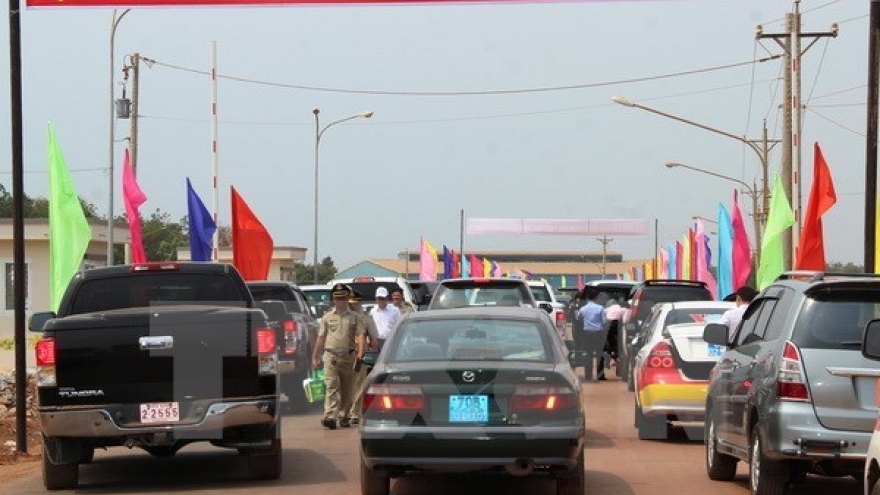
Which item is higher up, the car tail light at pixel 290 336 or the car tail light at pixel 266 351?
the car tail light at pixel 266 351

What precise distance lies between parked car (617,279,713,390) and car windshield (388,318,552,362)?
47.1 feet

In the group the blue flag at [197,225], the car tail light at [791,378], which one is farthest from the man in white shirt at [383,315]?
the blue flag at [197,225]

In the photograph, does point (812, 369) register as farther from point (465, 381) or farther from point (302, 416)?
point (302, 416)

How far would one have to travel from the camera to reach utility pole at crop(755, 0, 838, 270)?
1221 inches

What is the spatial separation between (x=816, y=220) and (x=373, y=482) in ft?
54.8

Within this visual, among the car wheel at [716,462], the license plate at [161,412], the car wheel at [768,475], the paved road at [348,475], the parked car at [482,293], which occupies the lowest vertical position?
the paved road at [348,475]

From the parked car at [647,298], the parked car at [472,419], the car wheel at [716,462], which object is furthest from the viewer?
the parked car at [647,298]

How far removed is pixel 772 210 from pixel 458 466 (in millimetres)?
21150

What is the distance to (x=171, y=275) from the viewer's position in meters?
13.7

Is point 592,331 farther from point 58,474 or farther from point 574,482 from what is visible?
point 574,482

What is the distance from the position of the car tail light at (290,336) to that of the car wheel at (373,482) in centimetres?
1011

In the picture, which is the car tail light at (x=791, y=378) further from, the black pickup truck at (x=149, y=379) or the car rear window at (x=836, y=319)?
the black pickup truck at (x=149, y=379)

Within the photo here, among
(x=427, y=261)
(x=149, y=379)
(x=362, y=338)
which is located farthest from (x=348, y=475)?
(x=427, y=261)

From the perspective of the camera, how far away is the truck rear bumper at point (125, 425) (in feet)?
39.9
